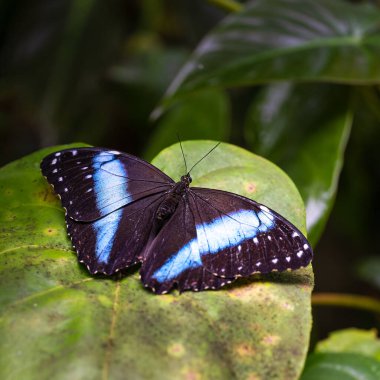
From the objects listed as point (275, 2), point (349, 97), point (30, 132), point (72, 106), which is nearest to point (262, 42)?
point (275, 2)

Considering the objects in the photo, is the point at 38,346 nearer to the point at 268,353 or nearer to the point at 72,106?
the point at 268,353

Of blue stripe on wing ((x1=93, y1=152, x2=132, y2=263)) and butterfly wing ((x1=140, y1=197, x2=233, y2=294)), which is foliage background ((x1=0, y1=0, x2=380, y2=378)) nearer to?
blue stripe on wing ((x1=93, y1=152, x2=132, y2=263))

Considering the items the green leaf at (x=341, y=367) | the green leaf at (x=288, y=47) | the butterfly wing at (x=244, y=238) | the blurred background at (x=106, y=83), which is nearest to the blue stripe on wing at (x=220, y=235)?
the butterfly wing at (x=244, y=238)

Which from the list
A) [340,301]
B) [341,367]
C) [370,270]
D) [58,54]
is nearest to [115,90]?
[58,54]

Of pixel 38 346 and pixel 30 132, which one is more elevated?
pixel 38 346

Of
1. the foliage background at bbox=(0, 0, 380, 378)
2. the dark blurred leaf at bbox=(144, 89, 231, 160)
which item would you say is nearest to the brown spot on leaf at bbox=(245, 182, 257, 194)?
the dark blurred leaf at bbox=(144, 89, 231, 160)

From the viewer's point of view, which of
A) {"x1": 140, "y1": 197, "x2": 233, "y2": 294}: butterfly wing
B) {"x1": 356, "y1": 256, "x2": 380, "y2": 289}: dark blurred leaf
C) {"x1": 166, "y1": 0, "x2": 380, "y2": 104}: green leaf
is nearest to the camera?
{"x1": 140, "y1": 197, "x2": 233, "y2": 294}: butterfly wing

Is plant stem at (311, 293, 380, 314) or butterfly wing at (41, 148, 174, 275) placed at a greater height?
butterfly wing at (41, 148, 174, 275)
